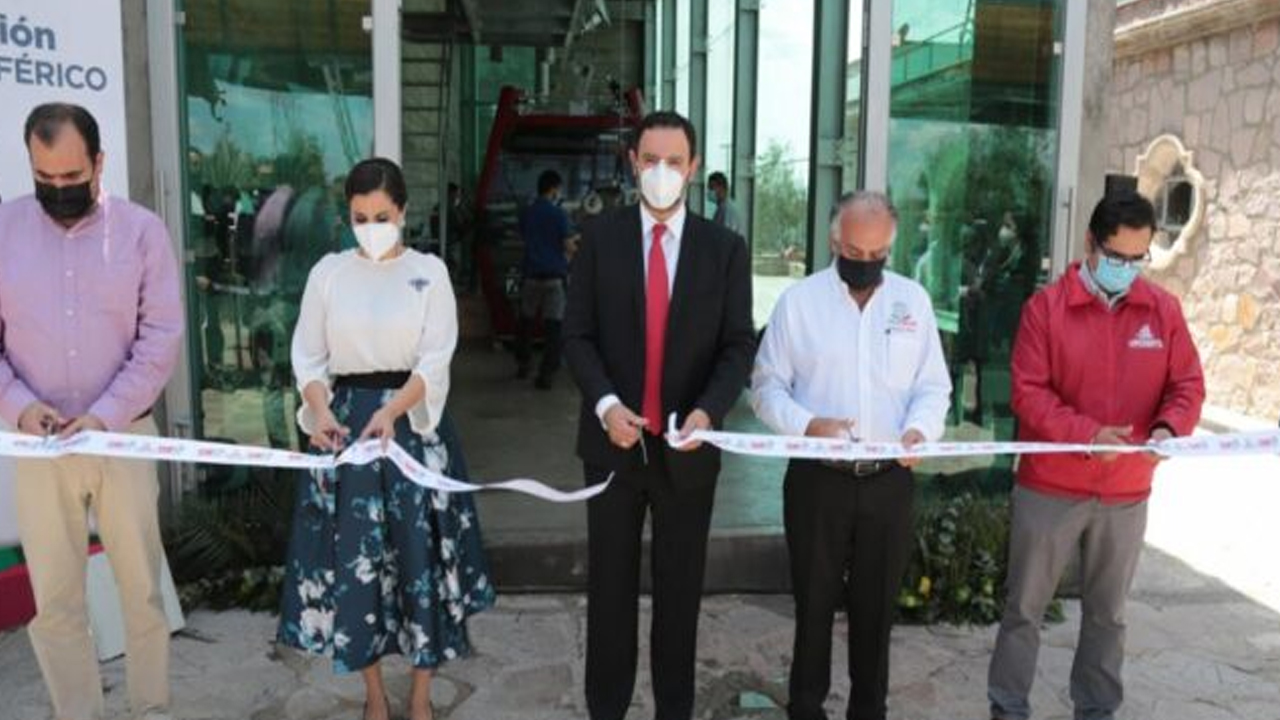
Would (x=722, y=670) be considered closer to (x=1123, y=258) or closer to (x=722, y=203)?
(x=1123, y=258)

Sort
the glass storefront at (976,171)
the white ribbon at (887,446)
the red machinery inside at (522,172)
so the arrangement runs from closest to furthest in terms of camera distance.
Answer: the white ribbon at (887,446), the glass storefront at (976,171), the red machinery inside at (522,172)

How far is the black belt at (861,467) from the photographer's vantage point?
304 cm

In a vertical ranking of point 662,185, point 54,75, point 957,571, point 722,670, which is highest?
point 54,75

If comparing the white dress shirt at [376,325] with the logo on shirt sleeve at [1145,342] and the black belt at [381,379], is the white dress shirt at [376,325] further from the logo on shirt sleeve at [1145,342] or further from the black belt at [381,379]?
the logo on shirt sleeve at [1145,342]

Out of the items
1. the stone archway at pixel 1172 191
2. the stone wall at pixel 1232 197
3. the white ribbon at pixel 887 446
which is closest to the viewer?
the white ribbon at pixel 887 446

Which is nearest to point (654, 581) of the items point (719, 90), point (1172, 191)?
point (1172, 191)

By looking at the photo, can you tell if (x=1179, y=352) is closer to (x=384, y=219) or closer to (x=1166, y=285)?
(x=384, y=219)

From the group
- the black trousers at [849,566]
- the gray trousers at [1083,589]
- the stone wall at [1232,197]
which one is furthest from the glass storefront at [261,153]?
the stone wall at [1232,197]

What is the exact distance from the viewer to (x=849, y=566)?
321 cm

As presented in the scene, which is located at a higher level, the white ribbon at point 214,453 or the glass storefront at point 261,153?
the glass storefront at point 261,153

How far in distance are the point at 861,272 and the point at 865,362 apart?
0.25 metres

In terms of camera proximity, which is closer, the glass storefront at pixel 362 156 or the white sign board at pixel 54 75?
the white sign board at pixel 54 75

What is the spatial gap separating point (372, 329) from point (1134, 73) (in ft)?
29.6

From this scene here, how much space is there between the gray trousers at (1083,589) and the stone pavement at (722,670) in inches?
10.1
